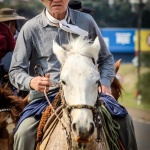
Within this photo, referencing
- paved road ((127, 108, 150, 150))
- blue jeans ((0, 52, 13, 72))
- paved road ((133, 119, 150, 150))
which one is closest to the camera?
blue jeans ((0, 52, 13, 72))

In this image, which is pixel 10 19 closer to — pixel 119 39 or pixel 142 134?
pixel 142 134

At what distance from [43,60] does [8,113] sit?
1.19 metres

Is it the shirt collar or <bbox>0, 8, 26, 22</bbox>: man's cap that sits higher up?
the shirt collar

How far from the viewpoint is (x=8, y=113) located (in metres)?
7.28

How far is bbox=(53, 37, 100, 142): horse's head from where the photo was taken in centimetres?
516

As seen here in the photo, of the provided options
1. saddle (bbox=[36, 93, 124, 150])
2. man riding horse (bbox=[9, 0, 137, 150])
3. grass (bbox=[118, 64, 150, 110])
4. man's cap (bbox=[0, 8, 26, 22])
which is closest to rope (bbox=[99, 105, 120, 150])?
saddle (bbox=[36, 93, 124, 150])

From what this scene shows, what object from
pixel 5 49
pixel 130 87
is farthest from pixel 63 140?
pixel 130 87

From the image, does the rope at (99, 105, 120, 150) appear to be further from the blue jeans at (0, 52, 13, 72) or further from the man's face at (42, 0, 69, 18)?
the blue jeans at (0, 52, 13, 72)

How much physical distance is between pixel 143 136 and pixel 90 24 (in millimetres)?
9263

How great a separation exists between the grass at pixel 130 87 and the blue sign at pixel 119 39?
1085 mm

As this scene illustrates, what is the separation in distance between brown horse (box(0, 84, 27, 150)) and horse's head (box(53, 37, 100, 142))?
182 cm

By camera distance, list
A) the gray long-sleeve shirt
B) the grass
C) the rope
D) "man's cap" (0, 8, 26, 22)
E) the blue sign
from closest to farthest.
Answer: the rope, the gray long-sleeve shirt, "man's cap" (0, 8, 26, 22), the grass, the blue sign

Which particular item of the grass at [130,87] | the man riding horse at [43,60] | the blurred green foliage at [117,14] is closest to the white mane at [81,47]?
the man riding horse at [43,60]

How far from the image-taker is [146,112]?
18797 mm
